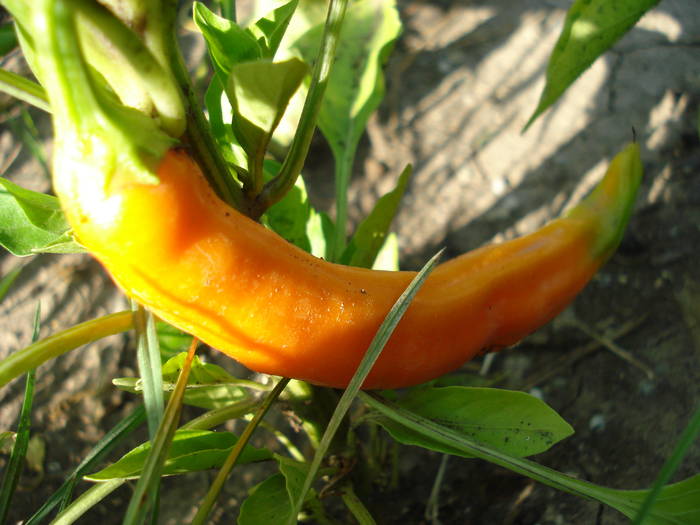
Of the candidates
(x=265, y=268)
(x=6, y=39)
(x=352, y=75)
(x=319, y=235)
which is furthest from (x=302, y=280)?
(x=6, y=39)

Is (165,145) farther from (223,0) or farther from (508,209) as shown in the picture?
(508,209)

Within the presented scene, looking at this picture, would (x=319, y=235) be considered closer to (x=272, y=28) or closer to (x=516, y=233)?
(x=272, y=28)

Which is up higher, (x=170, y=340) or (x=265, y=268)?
(x=265, y=268)

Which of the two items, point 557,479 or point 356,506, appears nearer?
point 557,479

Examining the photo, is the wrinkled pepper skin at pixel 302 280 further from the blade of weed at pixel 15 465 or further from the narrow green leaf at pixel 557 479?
the blade of weed at pixel 15 465

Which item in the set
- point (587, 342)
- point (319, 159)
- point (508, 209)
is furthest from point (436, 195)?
point (587, 342)

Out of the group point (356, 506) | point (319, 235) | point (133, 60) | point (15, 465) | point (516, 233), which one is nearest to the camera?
point (133, 60)
